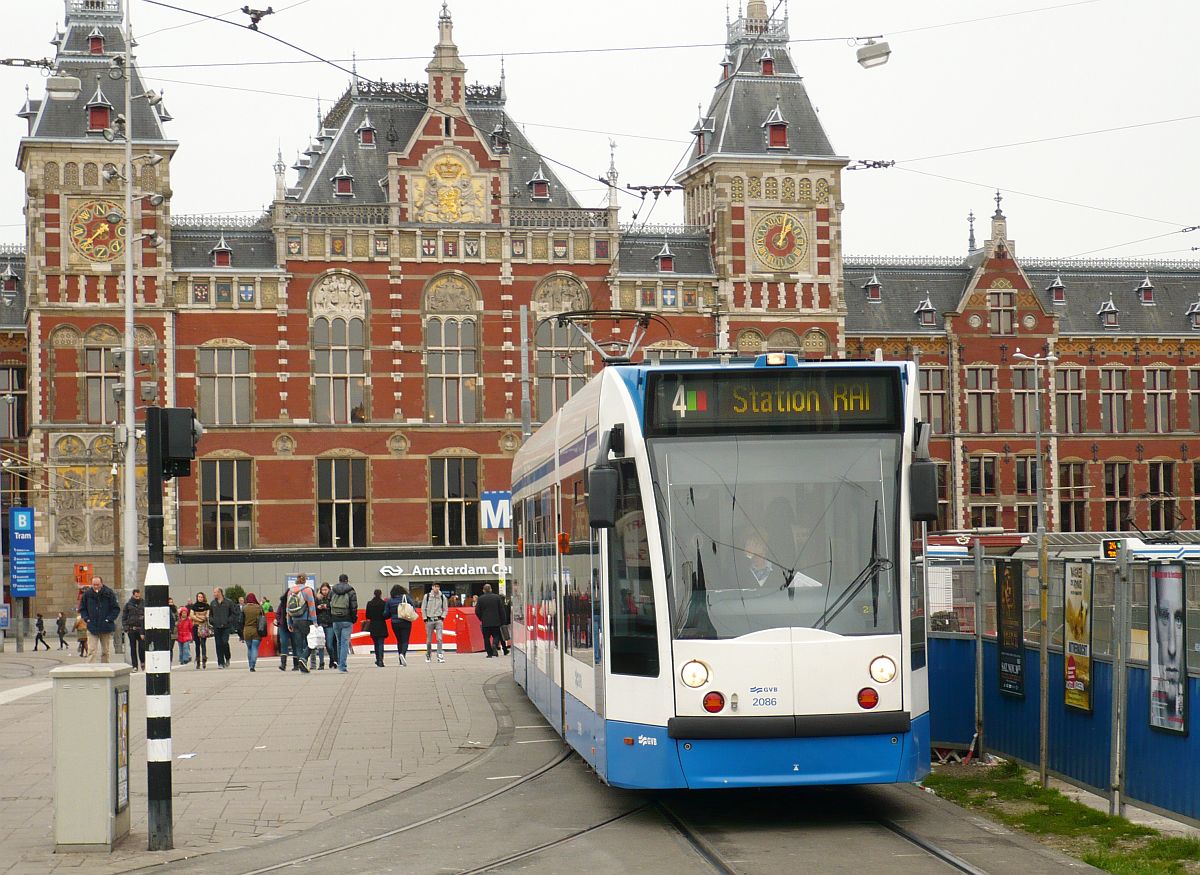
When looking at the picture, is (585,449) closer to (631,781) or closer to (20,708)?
(631,781)

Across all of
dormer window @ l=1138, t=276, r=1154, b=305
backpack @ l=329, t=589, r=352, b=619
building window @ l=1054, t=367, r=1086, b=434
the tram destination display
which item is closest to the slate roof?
building window @ l=1054, t=367, r=1086, b=434

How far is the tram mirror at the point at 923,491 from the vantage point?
10.5 metres

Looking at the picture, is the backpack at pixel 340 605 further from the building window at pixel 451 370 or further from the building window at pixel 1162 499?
the building window at pixel 1162 499

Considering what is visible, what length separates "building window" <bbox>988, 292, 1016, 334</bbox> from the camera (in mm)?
56250

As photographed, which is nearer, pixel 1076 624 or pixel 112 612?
pixel 1076 624

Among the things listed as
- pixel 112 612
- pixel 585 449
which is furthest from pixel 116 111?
pixel 585 449

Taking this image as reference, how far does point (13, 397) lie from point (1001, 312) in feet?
101

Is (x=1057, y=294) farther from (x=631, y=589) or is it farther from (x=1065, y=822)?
(x=631, y=589)

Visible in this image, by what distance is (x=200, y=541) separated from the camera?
47.0 meters

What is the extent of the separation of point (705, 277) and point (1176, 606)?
3947 cm

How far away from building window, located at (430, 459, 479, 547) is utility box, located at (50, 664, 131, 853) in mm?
38045

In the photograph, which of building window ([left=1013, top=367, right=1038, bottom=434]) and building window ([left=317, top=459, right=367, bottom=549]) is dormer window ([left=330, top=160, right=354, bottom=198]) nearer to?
building window ([left=317, top=459, right=367, bottom=549])

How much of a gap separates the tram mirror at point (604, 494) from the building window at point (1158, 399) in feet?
166

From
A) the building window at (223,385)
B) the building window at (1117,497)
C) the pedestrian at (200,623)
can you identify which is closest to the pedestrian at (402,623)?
the pedestrian at (200,623)
